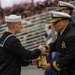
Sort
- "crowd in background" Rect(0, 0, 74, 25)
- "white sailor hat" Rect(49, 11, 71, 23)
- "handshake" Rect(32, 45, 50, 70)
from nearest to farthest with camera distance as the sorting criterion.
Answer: "white sailor hat" Rect(49, 11, 71, 23) → "handshake" Rect(32, 45, 50, 70) → "crowd in background" Rect(0, 0, 74, 25)

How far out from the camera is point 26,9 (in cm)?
1193

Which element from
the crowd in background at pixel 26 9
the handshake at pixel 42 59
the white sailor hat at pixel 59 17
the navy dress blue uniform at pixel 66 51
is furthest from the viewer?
the crowd in background at pixel 26 9

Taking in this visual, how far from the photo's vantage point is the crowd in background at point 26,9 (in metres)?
11.5

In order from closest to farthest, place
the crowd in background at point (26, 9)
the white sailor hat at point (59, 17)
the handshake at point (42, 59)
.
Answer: the white sailor hat at point (59, 17), the handshake at point (42, 59), the crowd in background at point (26, 9)

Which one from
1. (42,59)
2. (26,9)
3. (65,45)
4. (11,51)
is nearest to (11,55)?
(11,51)

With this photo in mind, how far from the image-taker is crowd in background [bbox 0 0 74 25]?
1151 centimetres

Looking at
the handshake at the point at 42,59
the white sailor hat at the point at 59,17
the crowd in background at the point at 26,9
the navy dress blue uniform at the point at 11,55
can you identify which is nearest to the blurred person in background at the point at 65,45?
the white sailor hat at the point at 59,17

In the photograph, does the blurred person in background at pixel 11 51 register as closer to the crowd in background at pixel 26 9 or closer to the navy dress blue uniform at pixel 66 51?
the navy dress blue uniform at pixel 66 51

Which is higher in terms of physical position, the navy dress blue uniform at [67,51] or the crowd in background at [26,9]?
the navy dress blue uniform at [67,51]

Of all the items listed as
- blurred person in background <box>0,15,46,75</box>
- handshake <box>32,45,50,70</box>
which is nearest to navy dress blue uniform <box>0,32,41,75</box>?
blurred person in background <box>0,15,46,75</box>

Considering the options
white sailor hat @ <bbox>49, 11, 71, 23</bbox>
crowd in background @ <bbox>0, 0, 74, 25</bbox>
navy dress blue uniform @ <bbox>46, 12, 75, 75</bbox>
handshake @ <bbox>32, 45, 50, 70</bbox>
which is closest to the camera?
navy dress blue uniform @ <bbox>46, 12, 75, 75</bbox>

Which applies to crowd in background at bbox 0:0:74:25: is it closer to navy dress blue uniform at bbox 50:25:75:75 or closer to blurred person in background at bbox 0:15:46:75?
blurred person in background at bbox 0:15:46:75

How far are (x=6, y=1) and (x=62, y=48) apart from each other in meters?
7.41

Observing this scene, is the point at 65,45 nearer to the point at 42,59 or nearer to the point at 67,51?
the point at 67,51
